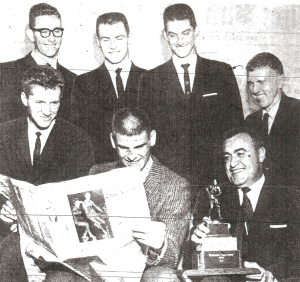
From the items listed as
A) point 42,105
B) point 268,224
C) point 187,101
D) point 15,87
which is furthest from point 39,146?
point 268,224

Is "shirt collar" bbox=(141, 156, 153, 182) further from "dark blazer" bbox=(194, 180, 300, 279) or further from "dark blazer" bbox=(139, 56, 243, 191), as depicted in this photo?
"dark blazer" bbox=(194, 180, 300, 279)

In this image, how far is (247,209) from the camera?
8.32ft

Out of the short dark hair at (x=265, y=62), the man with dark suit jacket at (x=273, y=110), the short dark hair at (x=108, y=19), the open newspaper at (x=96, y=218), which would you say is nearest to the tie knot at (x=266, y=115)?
the man with dark suit jacket at (x=273, y=110)

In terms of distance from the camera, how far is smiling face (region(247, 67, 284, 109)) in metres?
2.60

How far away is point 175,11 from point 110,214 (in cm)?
111

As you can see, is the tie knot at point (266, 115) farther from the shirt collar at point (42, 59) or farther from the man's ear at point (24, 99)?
the man's ear at point (24, 99)

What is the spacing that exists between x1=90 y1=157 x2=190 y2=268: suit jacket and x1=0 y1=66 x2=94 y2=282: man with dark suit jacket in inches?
5.6

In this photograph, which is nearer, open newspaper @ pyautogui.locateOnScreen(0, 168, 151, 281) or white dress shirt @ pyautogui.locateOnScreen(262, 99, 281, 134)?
open newspaper @ pyautogui.locateOnScreen(0, 168, 151, 281)

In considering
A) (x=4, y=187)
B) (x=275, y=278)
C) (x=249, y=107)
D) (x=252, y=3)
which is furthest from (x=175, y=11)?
(x=275, y=278)

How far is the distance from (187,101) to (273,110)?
463mm

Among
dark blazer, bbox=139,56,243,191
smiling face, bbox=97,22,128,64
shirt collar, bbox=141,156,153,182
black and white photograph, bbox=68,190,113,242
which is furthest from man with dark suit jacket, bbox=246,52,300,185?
black and white photograph, bbox=68,190,113,242

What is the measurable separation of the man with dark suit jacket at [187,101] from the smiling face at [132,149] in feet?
0.24

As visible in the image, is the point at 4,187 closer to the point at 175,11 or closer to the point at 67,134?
the point at 67,134

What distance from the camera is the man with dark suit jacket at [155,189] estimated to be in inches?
97.7
